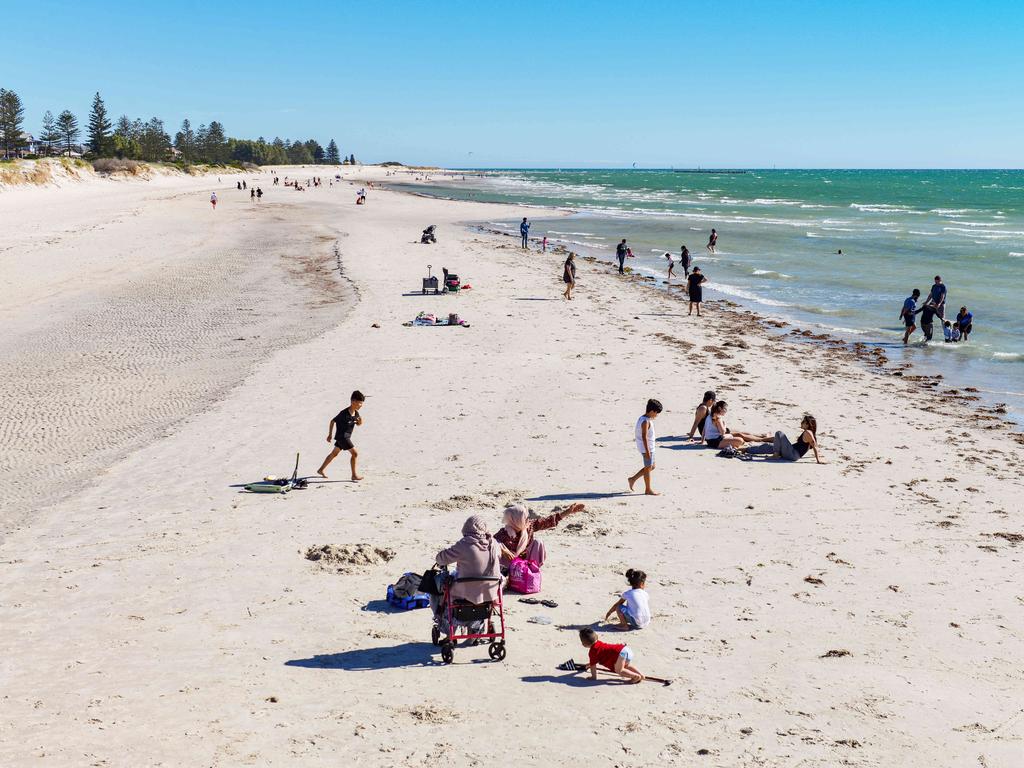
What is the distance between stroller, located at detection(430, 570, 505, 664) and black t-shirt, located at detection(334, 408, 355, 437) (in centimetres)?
434

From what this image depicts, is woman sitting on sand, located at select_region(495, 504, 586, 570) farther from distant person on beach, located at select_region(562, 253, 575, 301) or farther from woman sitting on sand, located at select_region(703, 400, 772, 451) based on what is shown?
distant person on beach, located at select_region(562, 253, 575, 301)

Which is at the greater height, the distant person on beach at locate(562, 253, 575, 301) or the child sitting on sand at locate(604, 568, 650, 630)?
the distant person on beach at locate(562, 253, 575, 301)

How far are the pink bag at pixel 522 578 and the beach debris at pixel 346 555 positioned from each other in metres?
1.52

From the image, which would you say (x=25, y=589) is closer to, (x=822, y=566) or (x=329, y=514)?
(x=329, y=514)

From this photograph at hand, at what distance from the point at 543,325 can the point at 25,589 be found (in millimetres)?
15817

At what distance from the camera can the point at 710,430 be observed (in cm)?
1364

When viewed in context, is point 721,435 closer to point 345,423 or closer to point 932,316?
point 345,423

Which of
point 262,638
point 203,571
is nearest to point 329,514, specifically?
point 203,571

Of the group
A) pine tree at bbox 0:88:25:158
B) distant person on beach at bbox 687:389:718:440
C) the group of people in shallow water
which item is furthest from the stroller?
pine tree at bbox 0:88:25:158

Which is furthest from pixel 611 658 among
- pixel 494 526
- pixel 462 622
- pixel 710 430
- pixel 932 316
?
pixel 932 316

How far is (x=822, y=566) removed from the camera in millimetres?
9398

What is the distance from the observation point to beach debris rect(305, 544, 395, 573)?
29.7 feet

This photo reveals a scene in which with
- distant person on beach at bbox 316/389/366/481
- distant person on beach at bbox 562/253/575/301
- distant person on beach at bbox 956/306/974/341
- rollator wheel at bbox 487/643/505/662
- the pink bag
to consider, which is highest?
distant person on beach at bbox 562/253/575/301

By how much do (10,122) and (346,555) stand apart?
9433 cm
